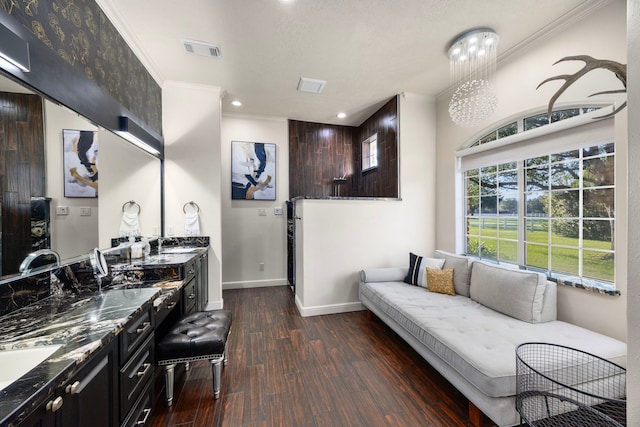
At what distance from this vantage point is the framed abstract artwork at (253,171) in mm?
4375

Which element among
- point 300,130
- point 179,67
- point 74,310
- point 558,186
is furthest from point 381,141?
point 74,310

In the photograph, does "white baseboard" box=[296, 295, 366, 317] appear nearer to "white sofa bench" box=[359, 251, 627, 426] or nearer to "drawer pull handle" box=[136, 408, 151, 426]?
"white sofa bench" box=[359, 251, 627, 426]

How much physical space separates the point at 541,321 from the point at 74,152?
3.74 m

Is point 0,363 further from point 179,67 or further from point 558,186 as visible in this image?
point 558,186

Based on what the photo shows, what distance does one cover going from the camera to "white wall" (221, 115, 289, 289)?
4.37 m

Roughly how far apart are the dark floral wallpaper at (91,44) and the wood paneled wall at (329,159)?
94.9 inches

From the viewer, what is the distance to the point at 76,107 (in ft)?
5.39

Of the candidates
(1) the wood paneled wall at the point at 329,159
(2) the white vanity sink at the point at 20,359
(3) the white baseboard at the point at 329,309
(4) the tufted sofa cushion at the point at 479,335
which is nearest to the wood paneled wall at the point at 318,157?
(1) the wood paneled wall at the point at 329,159

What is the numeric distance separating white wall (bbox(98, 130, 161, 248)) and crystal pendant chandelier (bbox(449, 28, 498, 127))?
3186 millimetres

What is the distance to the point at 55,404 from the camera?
772mm

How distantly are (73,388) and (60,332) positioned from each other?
321mm

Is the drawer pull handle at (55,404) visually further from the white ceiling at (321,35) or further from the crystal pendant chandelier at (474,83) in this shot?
the crystal pendant chandelier at (474,83)

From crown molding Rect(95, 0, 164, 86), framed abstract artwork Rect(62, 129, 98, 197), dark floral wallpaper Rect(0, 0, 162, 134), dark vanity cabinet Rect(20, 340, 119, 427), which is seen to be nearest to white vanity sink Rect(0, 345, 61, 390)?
dark vanity cabinet Rect(20, 340, 119, 427)

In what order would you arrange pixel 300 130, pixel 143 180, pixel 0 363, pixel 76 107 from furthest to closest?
pixel 300 130, pixel 143 180, pixel 76 107, pixel 0 363
